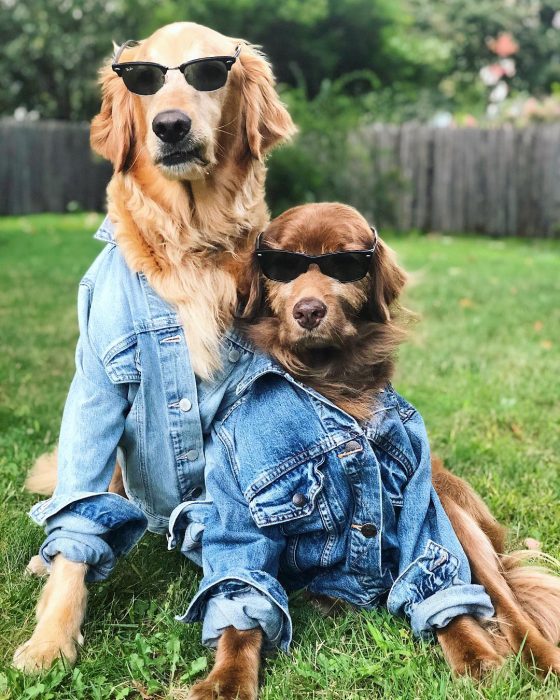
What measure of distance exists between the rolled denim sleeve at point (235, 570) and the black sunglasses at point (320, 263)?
0.62 meters

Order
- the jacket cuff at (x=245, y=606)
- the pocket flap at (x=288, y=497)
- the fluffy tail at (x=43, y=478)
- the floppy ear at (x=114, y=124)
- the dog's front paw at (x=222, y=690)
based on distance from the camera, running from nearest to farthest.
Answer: the dog's front paw at (x=222, y=690) < the jacket cuff at (x=245, y=606) < the pocket flap at (x=288, y=497) < the floppy ear at (x=114, y=124) < the fluffy tail at (x=43, y=478)

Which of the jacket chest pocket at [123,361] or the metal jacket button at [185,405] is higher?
the jacket chest pocket at [123,361]

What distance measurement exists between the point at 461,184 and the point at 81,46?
41.1 feet

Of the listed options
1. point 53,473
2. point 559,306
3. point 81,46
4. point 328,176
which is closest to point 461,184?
point 328,176

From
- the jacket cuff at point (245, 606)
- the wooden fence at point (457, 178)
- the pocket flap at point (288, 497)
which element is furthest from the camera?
the wooden fence at point (457, 178)

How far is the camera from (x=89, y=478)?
271cm

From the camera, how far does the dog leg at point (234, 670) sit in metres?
2.25

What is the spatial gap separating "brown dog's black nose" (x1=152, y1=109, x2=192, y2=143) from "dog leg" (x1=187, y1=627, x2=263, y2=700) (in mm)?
1590

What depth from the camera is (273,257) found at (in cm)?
275

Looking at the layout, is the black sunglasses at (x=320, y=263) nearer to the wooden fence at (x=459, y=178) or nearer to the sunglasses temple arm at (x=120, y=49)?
the sunglasses temple arm at (x=120, y=49)

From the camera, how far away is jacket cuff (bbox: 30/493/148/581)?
2.64m

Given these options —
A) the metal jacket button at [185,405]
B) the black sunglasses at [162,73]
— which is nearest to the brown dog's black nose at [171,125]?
the black sunglasses at [162,73]

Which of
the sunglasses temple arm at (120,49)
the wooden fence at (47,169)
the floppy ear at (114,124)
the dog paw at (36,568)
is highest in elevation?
the sunglasses temple arm at (120,49)

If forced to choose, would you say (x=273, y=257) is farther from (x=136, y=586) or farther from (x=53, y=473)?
(x=53, y=473)
